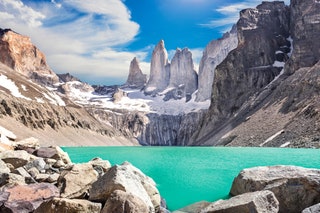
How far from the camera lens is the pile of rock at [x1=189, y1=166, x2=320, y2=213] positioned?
10.3 meters

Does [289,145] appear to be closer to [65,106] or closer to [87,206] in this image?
[87,206]

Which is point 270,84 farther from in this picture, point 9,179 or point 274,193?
point 9,179

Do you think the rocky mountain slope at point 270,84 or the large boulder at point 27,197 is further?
the rocky mountain slope at point 270,84

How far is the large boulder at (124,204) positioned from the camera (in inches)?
367

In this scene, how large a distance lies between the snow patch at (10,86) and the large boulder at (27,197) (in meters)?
127

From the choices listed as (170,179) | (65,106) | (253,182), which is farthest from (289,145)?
(65,106)

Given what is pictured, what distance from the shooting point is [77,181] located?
43.8ft

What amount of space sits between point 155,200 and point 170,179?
11.8 metres

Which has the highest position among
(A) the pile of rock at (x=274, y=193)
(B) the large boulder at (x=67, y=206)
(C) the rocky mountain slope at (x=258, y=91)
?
(C) the rocky mountain slope at (x=258, y=91)

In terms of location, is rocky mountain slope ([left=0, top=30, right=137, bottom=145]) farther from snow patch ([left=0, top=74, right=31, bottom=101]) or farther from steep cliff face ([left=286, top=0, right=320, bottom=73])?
steep cliff face ([left=286, top=0, right=320, bottom=73])

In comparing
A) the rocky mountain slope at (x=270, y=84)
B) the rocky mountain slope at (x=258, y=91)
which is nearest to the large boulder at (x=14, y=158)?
the rocky mountain slope at (x=270, y=84)

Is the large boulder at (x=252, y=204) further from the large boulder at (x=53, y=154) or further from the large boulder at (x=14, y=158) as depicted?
the large boulder at (x=53, y=154)

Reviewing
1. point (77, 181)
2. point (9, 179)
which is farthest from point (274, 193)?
point (9, 179)

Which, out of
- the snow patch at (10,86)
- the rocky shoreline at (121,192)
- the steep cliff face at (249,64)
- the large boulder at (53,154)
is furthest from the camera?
the snow patch at (10,86)
